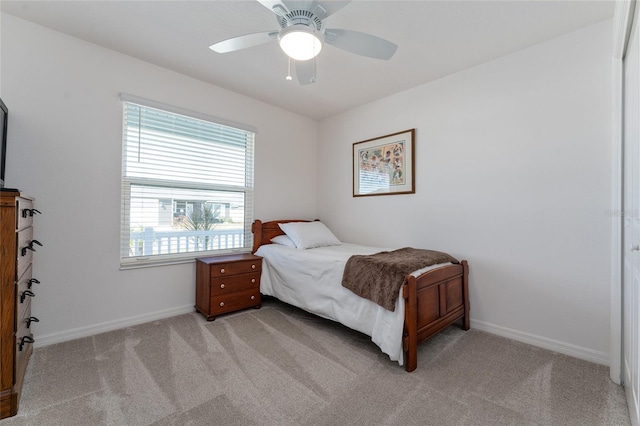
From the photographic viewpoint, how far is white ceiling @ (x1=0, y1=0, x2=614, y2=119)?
1949 mm

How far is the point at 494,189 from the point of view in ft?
8.32

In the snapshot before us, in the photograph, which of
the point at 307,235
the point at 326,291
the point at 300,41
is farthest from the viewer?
the point at 307,235

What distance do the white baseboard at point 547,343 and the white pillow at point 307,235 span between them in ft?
5.57

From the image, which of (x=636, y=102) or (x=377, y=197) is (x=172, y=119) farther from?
(x=636, y=102)

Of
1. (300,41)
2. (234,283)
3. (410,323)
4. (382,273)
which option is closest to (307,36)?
(300,41)

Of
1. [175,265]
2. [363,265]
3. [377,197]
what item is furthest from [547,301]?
[175,265]

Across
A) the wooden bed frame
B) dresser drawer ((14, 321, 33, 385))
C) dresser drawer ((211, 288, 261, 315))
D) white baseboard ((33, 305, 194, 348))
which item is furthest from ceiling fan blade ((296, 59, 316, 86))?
white baseboard ((33, 305, 194, 348))

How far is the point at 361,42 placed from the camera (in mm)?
1722

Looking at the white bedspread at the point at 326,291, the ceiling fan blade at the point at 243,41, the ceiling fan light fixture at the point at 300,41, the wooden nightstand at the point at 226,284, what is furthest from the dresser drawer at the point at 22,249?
the white bedspread at the point at 326,291

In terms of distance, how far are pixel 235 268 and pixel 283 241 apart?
0.69 meters

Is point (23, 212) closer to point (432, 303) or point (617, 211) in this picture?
point (432, 303)

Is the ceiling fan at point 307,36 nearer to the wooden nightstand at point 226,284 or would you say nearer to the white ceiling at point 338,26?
the white ceiling at point 338,26

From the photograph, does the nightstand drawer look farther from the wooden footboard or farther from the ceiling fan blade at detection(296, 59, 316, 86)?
the ceiling fan blade at detection(296, 59, 316, 86)

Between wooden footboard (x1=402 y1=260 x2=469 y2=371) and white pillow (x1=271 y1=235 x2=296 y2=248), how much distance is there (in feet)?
Answer: 5.27
